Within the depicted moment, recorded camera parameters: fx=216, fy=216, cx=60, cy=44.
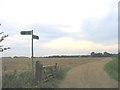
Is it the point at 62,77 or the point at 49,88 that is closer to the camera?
the point at 49,88

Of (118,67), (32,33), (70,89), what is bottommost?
(70,89)

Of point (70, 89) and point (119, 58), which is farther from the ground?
point (119, 58)

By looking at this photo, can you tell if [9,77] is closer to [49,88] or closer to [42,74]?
[42,74]

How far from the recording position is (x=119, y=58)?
34.9ft

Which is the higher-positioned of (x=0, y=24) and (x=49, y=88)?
(x=0, y=24)

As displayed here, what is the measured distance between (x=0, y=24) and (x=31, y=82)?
2780 mm

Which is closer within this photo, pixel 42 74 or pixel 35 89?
pixel 35 89

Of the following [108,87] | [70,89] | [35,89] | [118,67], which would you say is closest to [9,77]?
[35,89]

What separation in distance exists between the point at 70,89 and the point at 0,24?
374 centimetres

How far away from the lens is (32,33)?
9.50m

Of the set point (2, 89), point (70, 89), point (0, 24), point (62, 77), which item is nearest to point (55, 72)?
point (62, 77)


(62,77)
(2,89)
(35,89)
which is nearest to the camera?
(35,89)

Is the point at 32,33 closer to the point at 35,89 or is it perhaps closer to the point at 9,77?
the point at 9,77

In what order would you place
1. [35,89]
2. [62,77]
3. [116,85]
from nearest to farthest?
[35,89], [116,85], [62,77]
